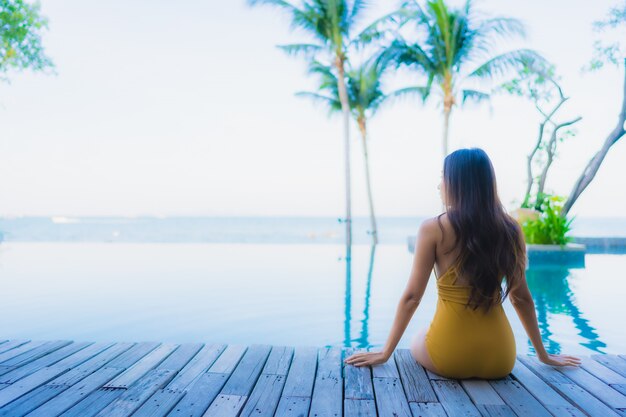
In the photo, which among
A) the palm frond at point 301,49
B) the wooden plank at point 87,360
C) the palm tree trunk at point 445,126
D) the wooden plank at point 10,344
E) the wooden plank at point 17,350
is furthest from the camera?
the palm frond at point 301,49

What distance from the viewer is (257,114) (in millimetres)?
32688

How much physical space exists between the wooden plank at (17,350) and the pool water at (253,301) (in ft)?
4.37

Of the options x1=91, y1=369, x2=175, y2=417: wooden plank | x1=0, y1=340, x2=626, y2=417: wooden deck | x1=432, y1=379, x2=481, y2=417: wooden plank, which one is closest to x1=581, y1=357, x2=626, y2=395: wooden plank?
x1=0, y1=340, x2=626, y2=417: wooden deck

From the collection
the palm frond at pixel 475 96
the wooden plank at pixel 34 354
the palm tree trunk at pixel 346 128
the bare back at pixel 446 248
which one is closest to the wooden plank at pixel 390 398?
the bare back at pixel 446 248

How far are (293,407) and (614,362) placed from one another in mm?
1642

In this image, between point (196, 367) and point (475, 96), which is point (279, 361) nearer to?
point (196, 367)

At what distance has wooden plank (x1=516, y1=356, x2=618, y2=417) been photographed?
1577 millimetres

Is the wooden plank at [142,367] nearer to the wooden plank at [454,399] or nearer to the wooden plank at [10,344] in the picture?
the wooden plank at [10,344]

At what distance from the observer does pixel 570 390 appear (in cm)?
177

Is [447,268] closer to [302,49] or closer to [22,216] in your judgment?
[302,49]

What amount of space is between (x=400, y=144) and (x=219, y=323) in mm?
28166

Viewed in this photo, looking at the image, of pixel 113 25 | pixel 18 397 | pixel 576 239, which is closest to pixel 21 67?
pixel 113 25

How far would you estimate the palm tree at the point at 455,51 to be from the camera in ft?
33.2

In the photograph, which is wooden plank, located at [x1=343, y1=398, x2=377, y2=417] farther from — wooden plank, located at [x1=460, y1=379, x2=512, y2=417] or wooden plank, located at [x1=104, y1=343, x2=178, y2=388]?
wooden plank, located at [x1=104, y1=343, x2=178, y2=388]
